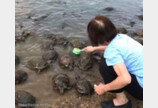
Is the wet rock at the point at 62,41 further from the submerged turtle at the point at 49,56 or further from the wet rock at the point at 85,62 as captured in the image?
the wet rock at the point at 85,62

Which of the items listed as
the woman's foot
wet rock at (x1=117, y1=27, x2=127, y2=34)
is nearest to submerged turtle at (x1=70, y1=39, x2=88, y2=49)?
wet rock at (x1=117, y1=27, x2=127, y2=34)

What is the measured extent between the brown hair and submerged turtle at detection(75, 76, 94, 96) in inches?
51.3

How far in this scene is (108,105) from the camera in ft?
13.0

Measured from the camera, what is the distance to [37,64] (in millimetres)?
5000

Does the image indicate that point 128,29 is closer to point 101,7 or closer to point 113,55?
point 101,7

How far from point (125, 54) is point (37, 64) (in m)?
2.40

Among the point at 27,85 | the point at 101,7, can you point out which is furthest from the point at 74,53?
the point at 101,7

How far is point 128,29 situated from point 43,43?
9.20 feet

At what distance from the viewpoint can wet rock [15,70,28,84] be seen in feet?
15.0

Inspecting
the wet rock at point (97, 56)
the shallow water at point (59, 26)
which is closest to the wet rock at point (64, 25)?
A: the shallow water at point (59, 26)

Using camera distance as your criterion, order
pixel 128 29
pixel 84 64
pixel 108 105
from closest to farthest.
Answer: pixel 108 105
pixel 84 64
pixel 128 29

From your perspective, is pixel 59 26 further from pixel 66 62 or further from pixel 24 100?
pixel 24 100

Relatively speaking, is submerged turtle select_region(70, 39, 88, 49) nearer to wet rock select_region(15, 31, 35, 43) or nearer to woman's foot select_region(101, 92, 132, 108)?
wet rock select_region(15, 31, 35, 43)

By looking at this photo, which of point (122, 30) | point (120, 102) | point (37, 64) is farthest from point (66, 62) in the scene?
point (122, 30)
